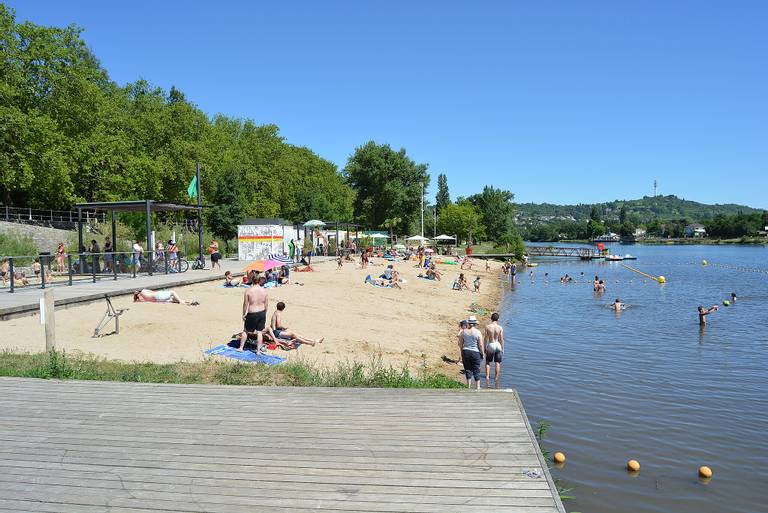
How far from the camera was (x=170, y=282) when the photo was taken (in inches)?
792

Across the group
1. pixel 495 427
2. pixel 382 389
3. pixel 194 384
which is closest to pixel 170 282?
pixel 194 384

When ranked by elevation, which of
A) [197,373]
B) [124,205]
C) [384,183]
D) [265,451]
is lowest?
[197,373]

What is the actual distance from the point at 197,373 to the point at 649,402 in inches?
332

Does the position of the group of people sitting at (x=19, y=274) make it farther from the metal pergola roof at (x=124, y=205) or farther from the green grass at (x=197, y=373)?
the green grass at (x=197, y=373)

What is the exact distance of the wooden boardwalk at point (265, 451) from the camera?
14.2ft

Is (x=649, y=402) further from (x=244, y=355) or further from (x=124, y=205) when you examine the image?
(x=124, y=205)

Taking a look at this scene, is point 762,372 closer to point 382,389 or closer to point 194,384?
point 382,389

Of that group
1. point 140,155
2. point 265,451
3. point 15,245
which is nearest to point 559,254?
point 140,155

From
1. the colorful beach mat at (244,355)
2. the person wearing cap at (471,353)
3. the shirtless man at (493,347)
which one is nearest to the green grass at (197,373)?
the colorful beach mat at (244,355)

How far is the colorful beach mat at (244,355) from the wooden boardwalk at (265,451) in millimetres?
2941

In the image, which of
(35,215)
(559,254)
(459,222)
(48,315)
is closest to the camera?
(48,315)

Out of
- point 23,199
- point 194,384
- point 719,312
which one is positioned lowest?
point 719,312

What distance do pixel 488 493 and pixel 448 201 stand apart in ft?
405

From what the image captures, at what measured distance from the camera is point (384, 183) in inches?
2995
